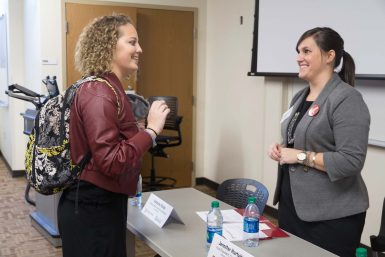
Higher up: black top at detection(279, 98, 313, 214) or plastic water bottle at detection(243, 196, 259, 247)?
black top at detection(279, 98, 313, 214)

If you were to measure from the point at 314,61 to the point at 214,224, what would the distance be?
0.78 meters

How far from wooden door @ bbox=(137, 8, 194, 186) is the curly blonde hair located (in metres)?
3.43

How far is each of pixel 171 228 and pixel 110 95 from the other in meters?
0.70

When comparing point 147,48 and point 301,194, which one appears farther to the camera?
point 147,48

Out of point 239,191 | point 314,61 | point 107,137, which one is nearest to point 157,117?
point 107,137

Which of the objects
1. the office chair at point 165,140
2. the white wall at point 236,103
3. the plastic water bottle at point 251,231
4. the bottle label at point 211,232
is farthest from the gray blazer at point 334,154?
the office chair at point 165,140

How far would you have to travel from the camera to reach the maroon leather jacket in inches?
51.9

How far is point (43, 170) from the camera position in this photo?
4.64ft

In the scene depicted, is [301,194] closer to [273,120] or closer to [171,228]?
[171,228]

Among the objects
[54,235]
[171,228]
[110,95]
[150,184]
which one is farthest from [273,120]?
[110,95]

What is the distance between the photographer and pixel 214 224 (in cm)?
165

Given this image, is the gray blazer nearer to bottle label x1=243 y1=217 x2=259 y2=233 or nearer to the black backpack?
bottle label x1=243 y1=217 x2=259 y2=233

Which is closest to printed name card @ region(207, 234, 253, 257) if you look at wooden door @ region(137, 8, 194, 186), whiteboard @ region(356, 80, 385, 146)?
whiteboard @ region(356, 80, 385, 146)

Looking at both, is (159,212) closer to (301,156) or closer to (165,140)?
(301,156)
